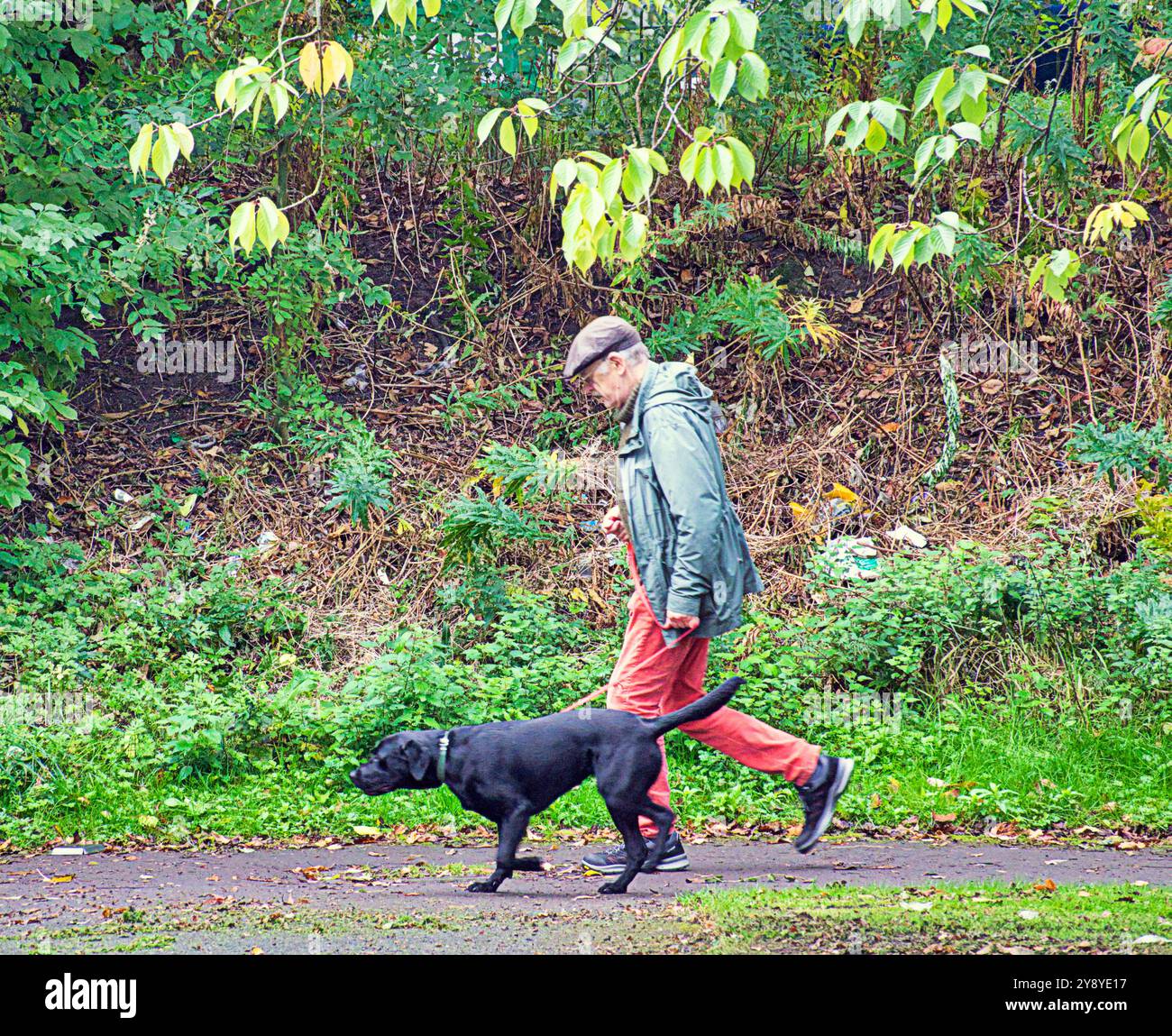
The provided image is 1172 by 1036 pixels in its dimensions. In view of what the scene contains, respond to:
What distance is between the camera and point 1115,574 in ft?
26.3

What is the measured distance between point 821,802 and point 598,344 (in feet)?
6.80

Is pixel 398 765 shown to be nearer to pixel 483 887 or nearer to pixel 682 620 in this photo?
pixel 483 887

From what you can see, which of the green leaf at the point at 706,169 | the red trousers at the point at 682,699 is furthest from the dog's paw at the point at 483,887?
the green leaf at the point at 706,169

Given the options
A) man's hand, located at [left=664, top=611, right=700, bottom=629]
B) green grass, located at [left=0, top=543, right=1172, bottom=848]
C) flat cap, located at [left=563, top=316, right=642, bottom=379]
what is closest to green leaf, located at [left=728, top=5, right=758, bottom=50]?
flat cap, located at [left=563, top=316, right=642, bottom=379]

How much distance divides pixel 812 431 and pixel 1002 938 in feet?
21.6

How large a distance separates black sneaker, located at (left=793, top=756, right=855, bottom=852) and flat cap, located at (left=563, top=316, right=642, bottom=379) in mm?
1871

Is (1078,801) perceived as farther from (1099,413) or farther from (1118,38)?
(1118,38)

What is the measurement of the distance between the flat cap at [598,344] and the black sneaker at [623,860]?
78.6 inches

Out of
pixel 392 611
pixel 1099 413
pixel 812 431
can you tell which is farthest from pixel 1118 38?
pixel 392 611

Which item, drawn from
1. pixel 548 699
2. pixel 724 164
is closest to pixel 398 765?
pixel 548 699

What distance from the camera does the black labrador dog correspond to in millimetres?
4910

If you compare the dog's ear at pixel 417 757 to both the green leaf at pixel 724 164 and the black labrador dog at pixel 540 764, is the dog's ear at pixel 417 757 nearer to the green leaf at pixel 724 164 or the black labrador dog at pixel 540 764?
the black labrador dog at pixel 540 764

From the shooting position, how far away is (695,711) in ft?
16.1

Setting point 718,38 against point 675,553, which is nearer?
point 718,38
